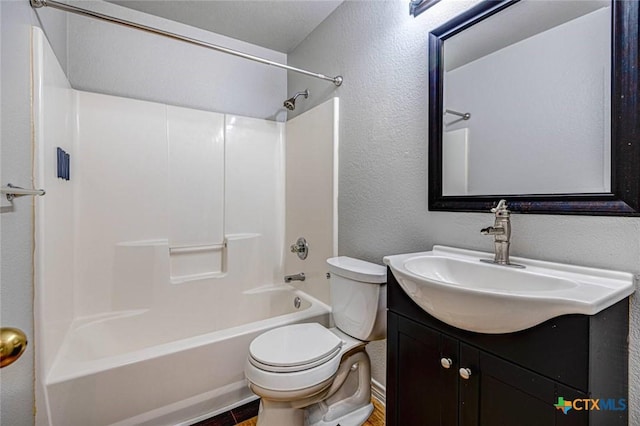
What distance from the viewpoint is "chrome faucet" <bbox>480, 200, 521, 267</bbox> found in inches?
39.9

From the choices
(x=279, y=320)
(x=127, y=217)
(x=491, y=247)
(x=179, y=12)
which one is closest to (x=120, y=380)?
(x=279, y=320)

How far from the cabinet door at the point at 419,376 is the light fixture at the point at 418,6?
4.43 ft

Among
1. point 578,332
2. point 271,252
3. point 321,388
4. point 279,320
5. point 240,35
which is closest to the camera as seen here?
point 578,332

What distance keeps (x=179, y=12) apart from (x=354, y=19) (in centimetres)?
119

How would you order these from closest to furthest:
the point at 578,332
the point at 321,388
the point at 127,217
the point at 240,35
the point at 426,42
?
the point at 578,332
the point at 321,388
the point at 426,42
the point at 127,217
the point at 240,35

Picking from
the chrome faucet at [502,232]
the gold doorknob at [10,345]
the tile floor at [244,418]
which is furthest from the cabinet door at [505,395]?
the gold doorknob at [10,345]

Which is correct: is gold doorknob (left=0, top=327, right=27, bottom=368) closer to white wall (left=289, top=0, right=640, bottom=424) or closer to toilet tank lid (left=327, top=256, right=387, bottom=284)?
toilet tank lid (left=327, top=256, right=387, bottom=284)

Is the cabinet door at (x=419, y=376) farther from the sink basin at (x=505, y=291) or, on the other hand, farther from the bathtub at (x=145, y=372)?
the bathtub at (x=145, y=372)

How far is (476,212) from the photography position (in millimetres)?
1188

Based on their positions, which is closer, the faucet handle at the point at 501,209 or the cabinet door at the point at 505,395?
the cabinet door at the point at 505,395

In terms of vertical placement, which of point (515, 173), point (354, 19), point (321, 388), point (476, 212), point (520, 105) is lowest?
point (321, 388)

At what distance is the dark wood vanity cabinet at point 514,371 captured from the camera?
0.66 meters

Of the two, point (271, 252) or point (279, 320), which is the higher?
point (271, 252)

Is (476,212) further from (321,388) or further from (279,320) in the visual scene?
(279,320)
